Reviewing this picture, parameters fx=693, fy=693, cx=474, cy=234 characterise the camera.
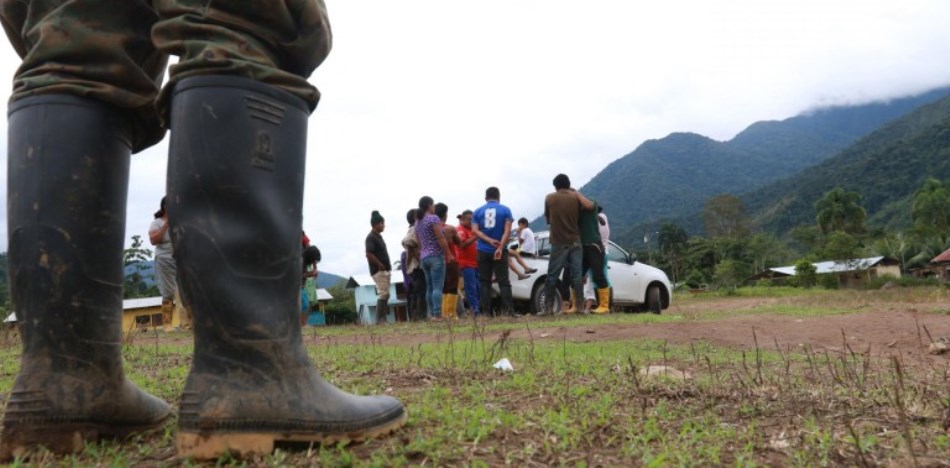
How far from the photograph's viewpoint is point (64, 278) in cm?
154

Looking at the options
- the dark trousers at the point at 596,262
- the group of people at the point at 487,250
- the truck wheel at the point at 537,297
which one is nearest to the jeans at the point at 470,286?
the group of people at the point at 487,250

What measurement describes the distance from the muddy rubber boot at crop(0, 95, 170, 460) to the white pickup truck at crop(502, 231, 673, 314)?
30.7ft

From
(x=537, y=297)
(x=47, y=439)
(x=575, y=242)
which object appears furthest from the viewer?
(x=537, y=297)

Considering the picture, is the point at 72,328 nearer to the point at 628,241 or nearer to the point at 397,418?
the point at 397,418

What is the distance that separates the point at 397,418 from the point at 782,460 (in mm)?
867

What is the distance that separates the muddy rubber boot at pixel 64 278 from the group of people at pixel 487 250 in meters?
7.18

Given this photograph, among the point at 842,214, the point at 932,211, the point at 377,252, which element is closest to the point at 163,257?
the point at 377,252

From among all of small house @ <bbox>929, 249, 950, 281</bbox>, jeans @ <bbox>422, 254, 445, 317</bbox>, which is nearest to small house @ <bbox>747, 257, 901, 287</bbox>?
small house @ <bbox>929, 249, 950, 281</bbox>

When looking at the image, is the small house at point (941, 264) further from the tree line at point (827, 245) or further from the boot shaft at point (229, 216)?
the boot shaft at point (229, 216)

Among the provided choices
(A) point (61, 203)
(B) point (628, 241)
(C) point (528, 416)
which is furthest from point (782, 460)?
(B) point (628, 241)

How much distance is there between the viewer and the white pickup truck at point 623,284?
1107cm

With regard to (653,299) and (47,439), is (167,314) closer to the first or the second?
(653,299)

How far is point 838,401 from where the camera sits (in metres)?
2.06

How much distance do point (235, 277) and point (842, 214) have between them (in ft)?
262
